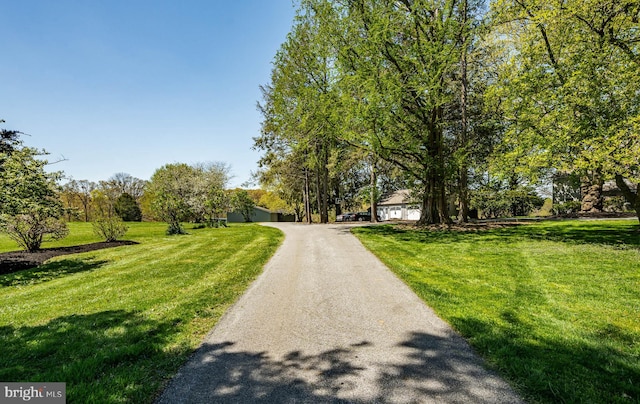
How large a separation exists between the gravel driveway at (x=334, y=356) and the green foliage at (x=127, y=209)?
49.1 m

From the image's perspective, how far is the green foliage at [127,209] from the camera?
4600cm

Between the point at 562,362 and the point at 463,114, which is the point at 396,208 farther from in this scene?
the point at 562,362

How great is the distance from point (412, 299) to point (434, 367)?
260cm

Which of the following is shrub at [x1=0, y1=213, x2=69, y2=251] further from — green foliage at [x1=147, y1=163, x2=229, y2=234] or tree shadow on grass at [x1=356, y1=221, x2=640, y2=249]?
tree shadow on grass at [x1=356, y1=221, x2=640, y2=249]

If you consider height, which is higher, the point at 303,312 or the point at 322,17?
the point at 322,17

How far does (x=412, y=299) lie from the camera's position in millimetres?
6086

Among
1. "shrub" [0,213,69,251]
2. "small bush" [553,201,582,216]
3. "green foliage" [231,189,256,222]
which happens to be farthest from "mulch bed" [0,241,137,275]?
"small bush" [553,201,582,216]

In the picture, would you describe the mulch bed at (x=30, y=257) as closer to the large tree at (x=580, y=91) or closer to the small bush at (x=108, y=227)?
the small bush at (x=108, y=227)

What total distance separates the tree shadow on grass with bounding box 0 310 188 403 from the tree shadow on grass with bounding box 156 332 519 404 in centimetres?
43

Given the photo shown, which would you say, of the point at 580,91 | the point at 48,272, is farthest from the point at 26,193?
the point at 580,91

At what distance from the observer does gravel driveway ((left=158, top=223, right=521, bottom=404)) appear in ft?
10.2

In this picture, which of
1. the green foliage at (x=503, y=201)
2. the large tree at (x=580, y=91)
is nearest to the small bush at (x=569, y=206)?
the green foliage at (x=503, y=201)

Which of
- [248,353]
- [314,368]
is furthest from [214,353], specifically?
[314,368]

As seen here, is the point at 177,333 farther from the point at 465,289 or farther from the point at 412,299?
the point at 465,289
